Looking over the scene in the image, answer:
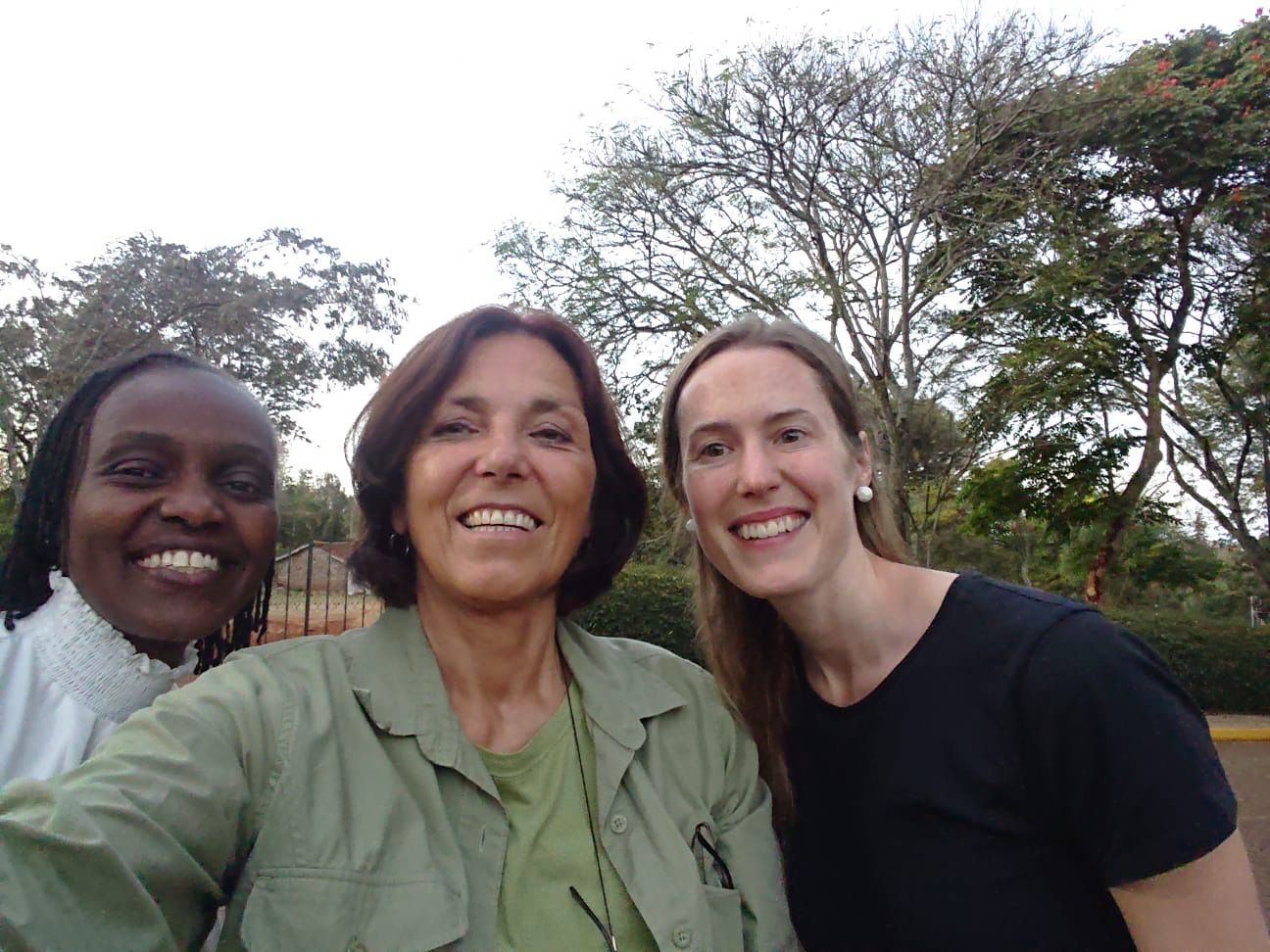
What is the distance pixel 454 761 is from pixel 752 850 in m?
0.66

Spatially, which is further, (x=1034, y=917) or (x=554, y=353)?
(x=554, y=353)

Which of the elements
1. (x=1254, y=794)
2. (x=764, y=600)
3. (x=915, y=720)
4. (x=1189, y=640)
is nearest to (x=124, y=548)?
(x=764, y=600)

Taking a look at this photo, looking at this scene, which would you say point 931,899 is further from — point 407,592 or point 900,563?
point 407,592

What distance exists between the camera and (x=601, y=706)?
1.81 metres

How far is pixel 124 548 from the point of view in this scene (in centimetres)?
172

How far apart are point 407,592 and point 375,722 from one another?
458mm

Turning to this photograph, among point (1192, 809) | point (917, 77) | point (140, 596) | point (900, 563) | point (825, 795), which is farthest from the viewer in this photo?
point (917, 77)

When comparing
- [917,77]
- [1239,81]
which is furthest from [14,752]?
[1239,81]

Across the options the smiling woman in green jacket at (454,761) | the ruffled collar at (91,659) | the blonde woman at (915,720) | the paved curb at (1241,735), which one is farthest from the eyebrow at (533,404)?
the paved curb at (1241,735)

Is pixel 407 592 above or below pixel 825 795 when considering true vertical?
above

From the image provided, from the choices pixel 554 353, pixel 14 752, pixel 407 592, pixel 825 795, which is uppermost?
pixel 554 353

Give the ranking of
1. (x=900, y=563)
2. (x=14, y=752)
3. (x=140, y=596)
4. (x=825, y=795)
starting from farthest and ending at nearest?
(x=900, y=563) < (x=825, y=795) < (x=140, y=596) < (x=14, y=752)

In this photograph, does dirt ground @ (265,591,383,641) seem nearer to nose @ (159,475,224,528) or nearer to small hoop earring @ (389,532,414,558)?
small hoop earring @ (389,532,414,558)

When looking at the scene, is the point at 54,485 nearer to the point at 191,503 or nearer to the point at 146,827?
the point at 191,503
